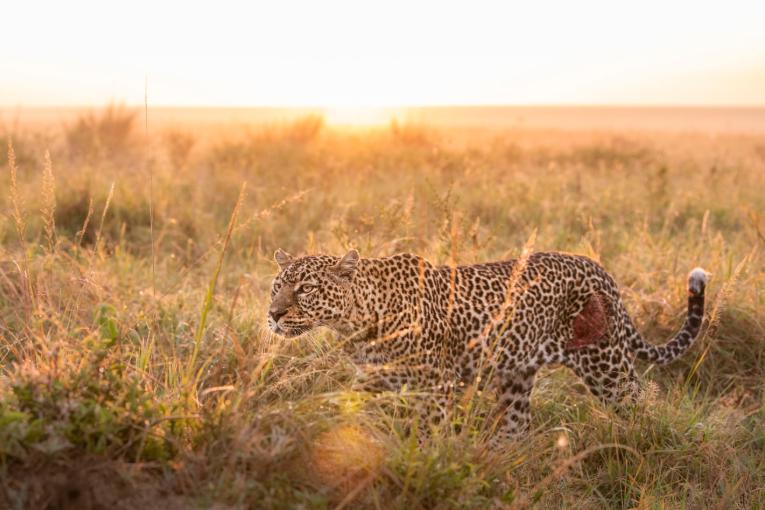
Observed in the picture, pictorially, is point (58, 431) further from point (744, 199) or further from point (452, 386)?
point (744, 199)

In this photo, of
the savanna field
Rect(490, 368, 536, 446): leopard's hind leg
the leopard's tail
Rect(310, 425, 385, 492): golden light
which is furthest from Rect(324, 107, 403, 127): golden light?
Rect(310, 425, 385, 492): golden light

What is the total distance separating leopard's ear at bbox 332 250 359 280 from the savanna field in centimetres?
56

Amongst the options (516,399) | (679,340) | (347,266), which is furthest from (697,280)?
(347,266)

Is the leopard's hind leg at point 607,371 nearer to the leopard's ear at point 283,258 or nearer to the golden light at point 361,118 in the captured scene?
the leopard's ear at point 283,258

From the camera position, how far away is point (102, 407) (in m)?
3.44

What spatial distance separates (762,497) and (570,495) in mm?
1115

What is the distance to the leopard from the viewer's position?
4648 mm

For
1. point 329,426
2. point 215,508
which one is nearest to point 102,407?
point 215,508

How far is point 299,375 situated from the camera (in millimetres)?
4254

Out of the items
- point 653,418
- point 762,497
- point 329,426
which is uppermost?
point 329,426

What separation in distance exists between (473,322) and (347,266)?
862 millimetres

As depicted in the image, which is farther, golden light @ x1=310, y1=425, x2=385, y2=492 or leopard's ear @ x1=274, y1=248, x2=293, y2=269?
leopard's ear @ x1=274, y1=248, x2=293, y2=269

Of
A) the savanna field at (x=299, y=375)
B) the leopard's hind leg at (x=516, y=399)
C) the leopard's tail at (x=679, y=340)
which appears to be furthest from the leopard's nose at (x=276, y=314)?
the leopard's tail at (x=679, y=340)

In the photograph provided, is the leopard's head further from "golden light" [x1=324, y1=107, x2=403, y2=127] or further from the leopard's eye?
"golden light" [x1=324, y1=107, x2=403, y2=127]
